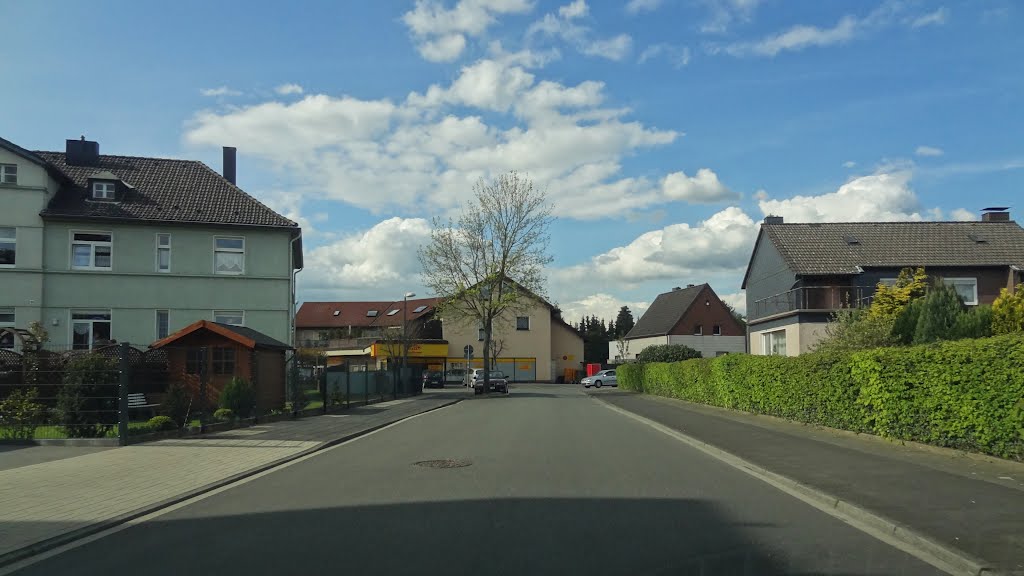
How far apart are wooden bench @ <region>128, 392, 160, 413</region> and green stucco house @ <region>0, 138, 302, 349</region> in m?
14.2

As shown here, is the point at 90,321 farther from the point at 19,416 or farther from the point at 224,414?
the point at 19,416

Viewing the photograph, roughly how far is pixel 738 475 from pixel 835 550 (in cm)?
475

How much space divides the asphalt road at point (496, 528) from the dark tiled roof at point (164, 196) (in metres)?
23.6

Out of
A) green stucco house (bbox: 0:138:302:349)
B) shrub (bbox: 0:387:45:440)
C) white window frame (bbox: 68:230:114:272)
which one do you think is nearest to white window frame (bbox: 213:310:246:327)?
green stucco house (bbox: 0:138:302:349)

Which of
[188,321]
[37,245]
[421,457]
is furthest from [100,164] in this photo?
[421,457]

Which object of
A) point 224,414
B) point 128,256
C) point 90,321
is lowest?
point 224,414

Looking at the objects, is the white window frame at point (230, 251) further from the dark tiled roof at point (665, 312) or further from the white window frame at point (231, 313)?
the dark tiled roof at point (665, 312)

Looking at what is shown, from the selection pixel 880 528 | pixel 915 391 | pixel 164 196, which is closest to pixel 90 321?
pixel 164 196

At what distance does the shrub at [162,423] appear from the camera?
1700 centimetres

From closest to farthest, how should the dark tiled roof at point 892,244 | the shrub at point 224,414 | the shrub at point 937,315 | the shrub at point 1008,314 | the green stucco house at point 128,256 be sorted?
the shrub at point 1008,314 → the shrub at point 224,414 → the shrub at point 937,315 → the green stucco house at point 128,256 → the dark tiled roof at point 892,244

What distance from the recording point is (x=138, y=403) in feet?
64.3

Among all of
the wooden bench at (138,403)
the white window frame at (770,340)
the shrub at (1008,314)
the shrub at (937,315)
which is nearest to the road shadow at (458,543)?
the wooden bench at (138,403)

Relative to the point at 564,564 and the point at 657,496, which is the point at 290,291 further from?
the point at 564,564

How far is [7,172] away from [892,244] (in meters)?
43.9
